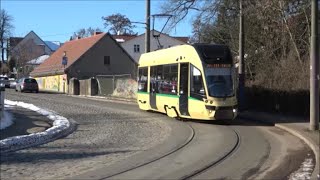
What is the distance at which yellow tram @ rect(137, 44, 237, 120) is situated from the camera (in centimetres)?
2050

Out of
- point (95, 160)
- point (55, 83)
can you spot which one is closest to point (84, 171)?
point (95, 160)

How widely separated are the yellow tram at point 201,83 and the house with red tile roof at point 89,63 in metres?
39.6

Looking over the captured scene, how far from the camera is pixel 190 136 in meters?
17.0

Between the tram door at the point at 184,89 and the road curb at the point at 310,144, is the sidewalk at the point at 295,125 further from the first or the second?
the tram door at the point at 184,89

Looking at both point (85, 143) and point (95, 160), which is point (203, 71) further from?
point (95, 160)

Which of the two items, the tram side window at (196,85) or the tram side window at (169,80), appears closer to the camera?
the tram side window at (196,85)

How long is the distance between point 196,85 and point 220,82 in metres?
0.93

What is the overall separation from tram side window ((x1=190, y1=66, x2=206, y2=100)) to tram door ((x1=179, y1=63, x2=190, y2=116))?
0.37 metres

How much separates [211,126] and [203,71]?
2.10 m

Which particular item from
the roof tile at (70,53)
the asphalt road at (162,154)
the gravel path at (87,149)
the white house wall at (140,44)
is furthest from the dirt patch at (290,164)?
the white house wall at (140,44)

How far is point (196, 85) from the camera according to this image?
20906 millimetres

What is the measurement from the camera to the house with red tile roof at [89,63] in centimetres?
6331

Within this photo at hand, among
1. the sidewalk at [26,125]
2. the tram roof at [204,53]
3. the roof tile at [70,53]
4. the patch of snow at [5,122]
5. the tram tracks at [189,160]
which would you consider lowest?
the tram tracks at [189,160]

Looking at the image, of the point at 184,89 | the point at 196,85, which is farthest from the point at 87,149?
the point at 184,89
